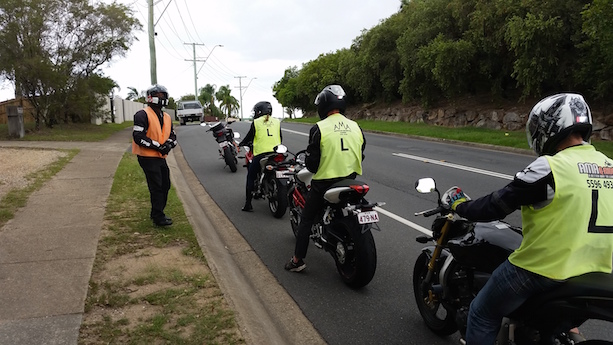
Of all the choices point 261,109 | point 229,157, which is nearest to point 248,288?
point 261,109

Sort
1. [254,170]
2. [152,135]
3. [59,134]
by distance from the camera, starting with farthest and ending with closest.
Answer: [59,134] < [254,170] < [152,135]

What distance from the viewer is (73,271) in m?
4.81

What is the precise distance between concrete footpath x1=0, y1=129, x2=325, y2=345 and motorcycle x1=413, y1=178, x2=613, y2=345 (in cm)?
101

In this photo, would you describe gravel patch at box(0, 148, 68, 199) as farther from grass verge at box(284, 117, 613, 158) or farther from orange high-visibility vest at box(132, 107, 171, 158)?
grass verge at box(284, 117, 613, 158)

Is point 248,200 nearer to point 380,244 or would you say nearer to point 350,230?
point 380,244

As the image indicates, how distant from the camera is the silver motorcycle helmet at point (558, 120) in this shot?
246 centimetres

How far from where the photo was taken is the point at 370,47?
3378cm

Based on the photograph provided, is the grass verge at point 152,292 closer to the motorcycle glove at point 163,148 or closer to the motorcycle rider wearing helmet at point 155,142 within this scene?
the motorcycle rider wearing helmet at point 155,142

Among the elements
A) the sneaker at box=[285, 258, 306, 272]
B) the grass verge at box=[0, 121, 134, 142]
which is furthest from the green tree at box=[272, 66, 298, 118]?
the sneaker at box=[285, 258, 306, 272]

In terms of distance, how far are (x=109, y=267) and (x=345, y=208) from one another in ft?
7.98

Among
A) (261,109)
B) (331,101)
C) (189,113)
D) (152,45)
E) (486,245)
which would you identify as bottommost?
(486,245)

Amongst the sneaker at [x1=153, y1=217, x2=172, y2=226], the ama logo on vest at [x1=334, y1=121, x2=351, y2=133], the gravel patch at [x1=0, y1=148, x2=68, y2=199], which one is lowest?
the sneaker at [x1=153, y1=217, x2=172, y2=226]

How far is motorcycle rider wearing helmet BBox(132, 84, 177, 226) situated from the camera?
6.36m

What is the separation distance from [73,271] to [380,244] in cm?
353
